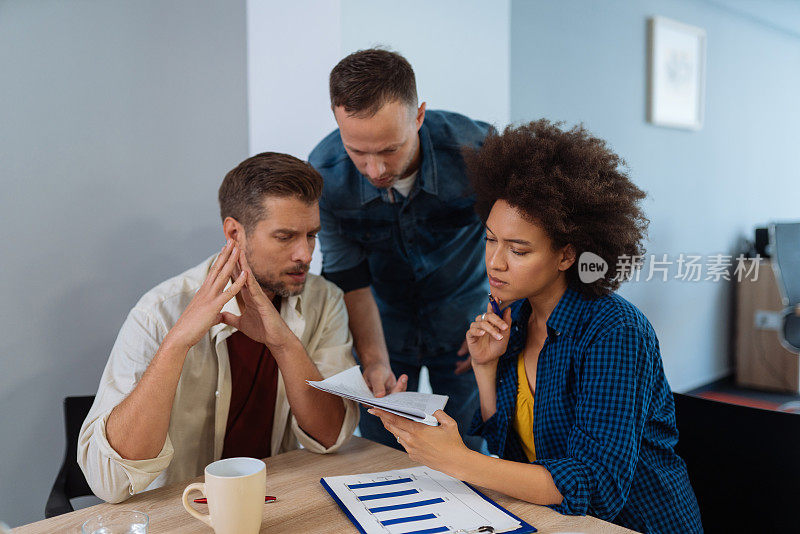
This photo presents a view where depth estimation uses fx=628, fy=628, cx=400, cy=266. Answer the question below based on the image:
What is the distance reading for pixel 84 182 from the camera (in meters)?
1.84

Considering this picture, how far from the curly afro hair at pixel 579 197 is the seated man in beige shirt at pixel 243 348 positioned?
525mm

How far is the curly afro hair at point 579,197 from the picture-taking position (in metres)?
1.30

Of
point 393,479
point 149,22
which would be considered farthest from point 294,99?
point 393,479

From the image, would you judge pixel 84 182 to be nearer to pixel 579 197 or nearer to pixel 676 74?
pixel 579 197

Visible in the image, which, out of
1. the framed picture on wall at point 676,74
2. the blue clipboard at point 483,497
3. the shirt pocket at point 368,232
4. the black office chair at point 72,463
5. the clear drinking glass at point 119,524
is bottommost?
the black office chair at point 72,463

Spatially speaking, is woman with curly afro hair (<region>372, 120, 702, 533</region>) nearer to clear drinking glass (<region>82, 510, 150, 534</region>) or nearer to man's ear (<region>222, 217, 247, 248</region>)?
clear drinking glass (<region>82, 510, 150, 534</region>)

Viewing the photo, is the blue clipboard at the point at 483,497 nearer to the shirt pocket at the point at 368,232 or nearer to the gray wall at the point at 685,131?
the shirt pocket at the point at 368,232

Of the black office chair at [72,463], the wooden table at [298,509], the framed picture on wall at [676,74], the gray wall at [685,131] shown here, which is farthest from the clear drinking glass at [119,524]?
the framed picture on wall at [676,74]

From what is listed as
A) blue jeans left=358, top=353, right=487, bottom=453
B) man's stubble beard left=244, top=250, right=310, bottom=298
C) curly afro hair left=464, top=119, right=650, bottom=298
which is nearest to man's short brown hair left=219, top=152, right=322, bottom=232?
man's stubble beard left=244, top=250, right=310, bottom=298

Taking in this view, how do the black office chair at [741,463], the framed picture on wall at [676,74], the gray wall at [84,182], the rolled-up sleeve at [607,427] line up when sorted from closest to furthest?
the rolled-up sleeve at [607,427], the black office chair at [741,463], the gray wall at [84,182], the framed picture on wall at [676,74]

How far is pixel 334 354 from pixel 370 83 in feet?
2.22

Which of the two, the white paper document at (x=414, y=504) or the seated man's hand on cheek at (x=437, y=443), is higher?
the seated man's hand on cheek at (x=437, y=443)

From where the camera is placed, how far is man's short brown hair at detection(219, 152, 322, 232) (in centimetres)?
149

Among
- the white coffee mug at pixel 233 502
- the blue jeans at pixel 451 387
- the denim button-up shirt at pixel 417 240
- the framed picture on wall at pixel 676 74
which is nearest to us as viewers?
the white coffee mug at pixel 233 502
